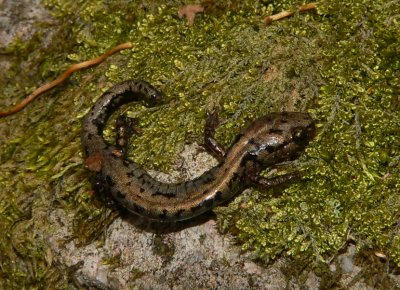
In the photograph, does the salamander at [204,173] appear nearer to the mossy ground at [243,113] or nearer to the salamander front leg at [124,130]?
the salamander front leg at [124,130]

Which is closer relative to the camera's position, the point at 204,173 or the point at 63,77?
the point at 204,173

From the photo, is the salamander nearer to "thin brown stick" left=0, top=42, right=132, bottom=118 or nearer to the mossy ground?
the mossy ground

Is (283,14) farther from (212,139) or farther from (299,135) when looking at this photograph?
(212,139)

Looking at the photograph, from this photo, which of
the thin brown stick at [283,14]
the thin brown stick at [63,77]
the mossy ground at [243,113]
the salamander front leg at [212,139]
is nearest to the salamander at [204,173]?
the salamander front leg at [212,139]

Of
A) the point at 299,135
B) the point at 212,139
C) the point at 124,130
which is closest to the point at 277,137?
the point at 299,135

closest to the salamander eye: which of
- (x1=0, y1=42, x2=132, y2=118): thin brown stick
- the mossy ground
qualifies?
the mossy ground

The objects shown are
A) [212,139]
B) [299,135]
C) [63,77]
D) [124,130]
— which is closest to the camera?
[299,135]
